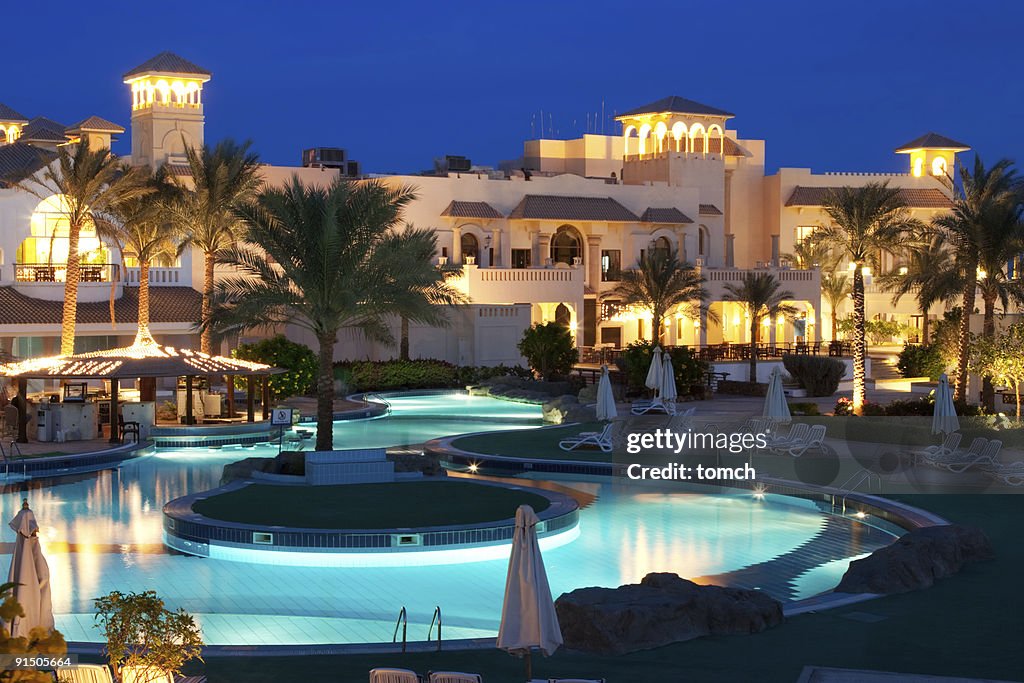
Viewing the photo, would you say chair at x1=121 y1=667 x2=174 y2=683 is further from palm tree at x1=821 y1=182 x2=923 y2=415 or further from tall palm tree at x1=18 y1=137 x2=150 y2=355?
palm tree at x1=821 y1=182 x2=923 y2=415

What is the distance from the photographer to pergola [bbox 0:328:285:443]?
75.4 feet

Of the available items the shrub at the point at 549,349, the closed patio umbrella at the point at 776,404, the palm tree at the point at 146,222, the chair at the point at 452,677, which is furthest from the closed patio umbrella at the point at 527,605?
the shrub at the point at 549,349

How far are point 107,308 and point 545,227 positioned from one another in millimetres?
18747

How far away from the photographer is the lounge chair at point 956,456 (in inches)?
718

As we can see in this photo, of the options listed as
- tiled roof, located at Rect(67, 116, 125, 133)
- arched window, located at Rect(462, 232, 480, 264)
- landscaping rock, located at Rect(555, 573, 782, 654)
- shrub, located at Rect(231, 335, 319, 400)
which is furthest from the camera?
arched window, located at Rect(462, 232, 480, 264)

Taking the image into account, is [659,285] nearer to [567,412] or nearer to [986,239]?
[567,412]

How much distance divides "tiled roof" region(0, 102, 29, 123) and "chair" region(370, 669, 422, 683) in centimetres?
5605

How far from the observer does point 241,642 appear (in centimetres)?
1061

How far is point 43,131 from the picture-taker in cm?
5038

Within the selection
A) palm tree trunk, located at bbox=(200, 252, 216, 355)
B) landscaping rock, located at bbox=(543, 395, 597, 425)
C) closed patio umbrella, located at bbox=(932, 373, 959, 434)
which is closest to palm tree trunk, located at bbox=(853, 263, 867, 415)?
landscaping rock, located at bbox=(543, 395, 597, 425)

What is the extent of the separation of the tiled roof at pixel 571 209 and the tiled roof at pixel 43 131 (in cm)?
1665

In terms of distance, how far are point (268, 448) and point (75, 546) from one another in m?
9.18

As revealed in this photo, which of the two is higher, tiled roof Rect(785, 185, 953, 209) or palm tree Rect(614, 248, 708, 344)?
tiled roof Rect(785, 185, 953, 209)

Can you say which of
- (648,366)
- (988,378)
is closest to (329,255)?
(988,378)
